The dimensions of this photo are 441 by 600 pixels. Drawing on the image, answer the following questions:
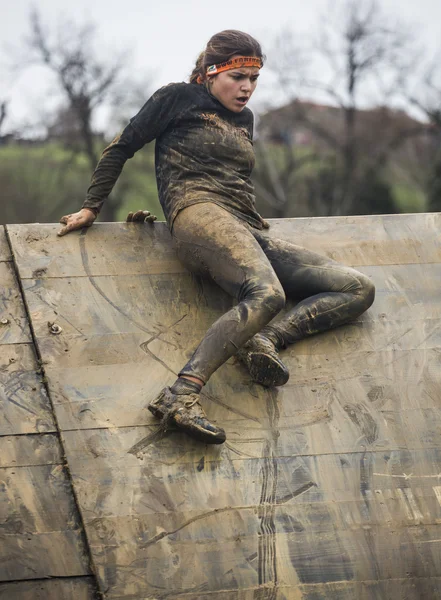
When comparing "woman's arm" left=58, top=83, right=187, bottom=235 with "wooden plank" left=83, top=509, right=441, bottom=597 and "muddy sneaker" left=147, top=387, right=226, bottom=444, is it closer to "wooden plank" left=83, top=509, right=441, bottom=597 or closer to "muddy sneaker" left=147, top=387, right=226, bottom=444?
"muddy sneaker" left=147, top=387, right=226, bottom=444

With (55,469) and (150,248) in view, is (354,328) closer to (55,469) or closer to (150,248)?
(150,248)

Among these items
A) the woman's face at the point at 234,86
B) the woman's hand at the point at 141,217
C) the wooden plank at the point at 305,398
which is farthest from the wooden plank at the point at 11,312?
the woman's face at the point at 234,86

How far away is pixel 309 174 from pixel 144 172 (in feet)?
14.2

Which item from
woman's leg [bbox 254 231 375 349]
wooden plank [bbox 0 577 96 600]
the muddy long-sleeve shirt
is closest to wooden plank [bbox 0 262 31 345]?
the muddy long-sleeve shirt

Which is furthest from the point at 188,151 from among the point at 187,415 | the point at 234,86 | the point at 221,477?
the point at 221,477

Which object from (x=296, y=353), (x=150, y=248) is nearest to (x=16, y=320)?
(x=150, y=248)

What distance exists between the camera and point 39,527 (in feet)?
14.7

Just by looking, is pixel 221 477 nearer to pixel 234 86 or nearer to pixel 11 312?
pixel 11 312

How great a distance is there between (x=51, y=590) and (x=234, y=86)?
2856 millimetres

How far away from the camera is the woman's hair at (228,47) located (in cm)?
564

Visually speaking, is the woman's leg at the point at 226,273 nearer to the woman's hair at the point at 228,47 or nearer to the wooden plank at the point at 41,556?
the woman's hair at the point at 228,47

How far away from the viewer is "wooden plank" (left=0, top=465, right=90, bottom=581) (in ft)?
14.3

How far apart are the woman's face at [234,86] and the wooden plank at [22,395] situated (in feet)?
5.75

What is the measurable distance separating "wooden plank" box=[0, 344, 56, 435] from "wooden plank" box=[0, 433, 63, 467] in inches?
1.6
